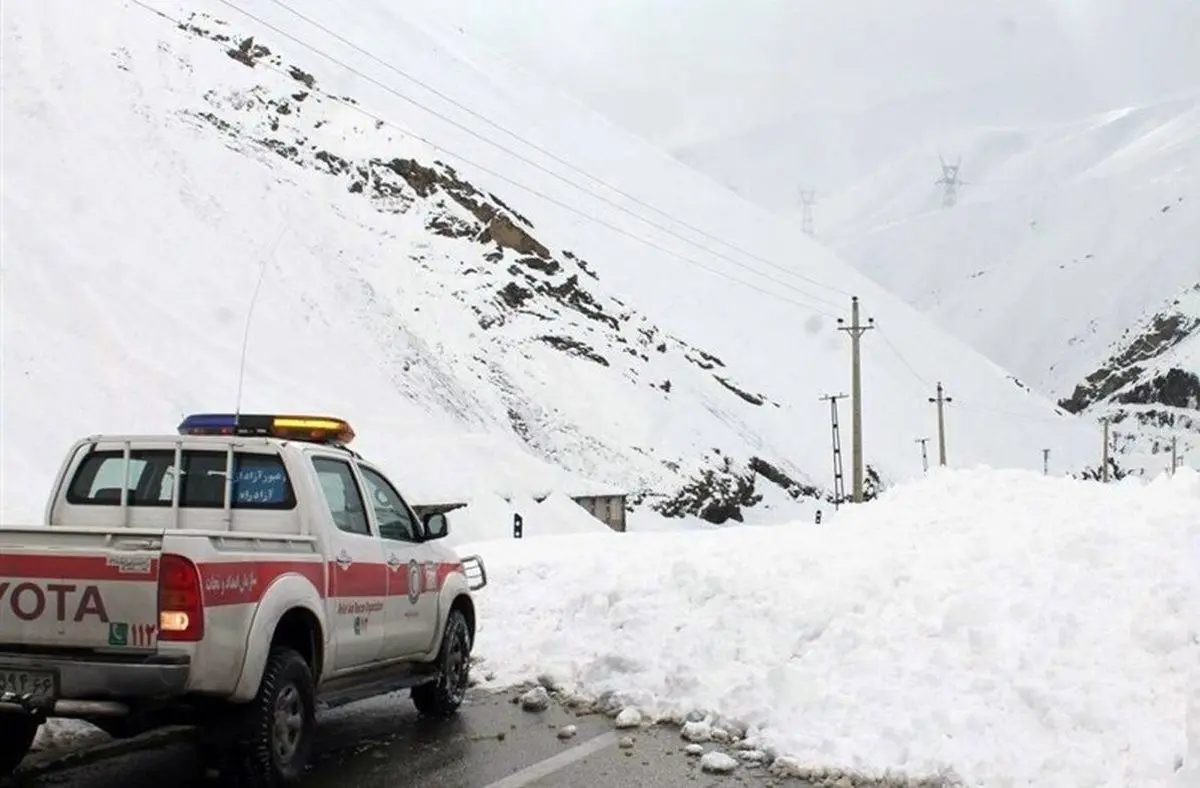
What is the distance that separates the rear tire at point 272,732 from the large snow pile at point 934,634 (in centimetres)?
298

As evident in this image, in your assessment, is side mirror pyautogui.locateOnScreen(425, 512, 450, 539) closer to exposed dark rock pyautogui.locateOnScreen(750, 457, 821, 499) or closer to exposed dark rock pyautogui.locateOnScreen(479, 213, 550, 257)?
exposed dark rock pyautogui.locateOnScreen(479, 213, 550, 257)

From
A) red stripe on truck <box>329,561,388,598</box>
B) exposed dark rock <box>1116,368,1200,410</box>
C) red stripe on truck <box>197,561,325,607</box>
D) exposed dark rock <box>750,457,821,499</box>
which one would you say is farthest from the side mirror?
exposed dark rock <box>1116,368,1200,410</box>

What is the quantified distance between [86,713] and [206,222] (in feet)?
134

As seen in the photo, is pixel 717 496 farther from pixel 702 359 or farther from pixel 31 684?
pixel 31 684

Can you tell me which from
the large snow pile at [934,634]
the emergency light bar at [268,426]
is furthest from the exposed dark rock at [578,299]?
the emergency light bar at [268,426]

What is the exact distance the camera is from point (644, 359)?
61188 mm

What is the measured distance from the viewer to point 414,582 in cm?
827

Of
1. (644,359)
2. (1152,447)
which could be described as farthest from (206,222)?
(1152,447)

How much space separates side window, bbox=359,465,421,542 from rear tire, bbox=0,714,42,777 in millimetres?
2442

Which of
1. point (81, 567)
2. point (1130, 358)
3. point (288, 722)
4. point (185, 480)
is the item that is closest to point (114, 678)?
point (81, 567)

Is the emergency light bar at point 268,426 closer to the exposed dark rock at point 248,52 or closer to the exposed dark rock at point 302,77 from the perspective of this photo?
the exposed dark rock at point 248,52

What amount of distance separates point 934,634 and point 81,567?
19.6 feet

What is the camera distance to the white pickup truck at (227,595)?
5680 mm

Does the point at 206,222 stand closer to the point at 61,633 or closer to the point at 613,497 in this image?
the point at 613,497
